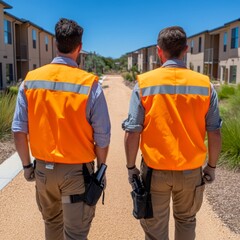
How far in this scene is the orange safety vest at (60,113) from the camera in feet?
9.14

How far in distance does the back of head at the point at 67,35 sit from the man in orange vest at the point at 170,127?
584mm

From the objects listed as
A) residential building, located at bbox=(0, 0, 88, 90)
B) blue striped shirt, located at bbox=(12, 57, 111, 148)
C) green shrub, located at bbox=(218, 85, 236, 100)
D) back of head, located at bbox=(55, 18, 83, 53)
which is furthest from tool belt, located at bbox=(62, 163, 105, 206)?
residential building, located at bbox=(0, 0, 88, 90)

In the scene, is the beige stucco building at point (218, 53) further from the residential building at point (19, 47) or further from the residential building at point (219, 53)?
the residential building at point (19, 47)

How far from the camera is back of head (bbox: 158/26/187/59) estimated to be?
2906mm

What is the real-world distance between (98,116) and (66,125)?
261 millimetres

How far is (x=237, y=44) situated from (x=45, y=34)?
1976 centimetres

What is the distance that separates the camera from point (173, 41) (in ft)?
9.58

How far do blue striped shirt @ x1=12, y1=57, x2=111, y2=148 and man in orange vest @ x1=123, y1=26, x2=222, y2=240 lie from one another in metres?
0.22

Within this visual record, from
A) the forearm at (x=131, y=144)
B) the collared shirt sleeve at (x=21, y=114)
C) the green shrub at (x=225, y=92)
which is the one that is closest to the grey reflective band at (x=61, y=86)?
the collared shirt sleeve at (x=21, y=114)

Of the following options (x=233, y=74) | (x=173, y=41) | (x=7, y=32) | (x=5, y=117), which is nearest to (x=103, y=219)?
(x=173, y=41)

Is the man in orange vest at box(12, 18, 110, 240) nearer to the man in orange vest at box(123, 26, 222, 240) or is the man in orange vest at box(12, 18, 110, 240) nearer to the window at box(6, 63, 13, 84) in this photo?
the man in orange vest at box(123, 26, 222, 240)

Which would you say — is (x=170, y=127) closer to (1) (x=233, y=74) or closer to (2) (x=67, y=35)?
(2) (x=67, y=35)

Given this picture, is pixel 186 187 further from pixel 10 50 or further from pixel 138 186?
pixel 10 50

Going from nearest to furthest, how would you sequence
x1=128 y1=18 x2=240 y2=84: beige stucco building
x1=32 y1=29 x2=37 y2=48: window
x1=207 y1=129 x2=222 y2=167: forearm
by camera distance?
x1=207 y1=129 x2=222 y2=167: forearm, x1=128 y1=18 x2=240 y2=84: beige stucco building, x1=32 y1=29 x2=37 y2=48: window
